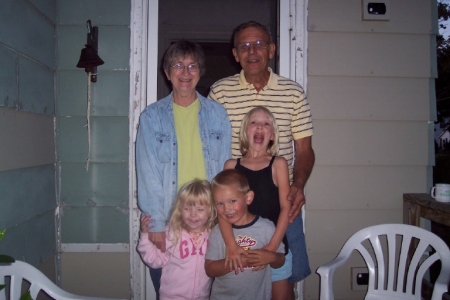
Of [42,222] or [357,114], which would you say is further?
[357,114]

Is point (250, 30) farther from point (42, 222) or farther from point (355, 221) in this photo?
point (42, 222)

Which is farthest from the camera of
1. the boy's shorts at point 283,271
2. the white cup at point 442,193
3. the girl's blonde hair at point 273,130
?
the white cup at point 442,193

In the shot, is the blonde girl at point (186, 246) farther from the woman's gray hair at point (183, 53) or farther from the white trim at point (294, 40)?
the white trim at point (294, 40)

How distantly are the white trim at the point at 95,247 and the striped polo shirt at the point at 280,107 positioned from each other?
1017 millimetres

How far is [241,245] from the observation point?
1571mm

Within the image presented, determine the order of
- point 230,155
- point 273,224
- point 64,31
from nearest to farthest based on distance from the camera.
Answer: point 273,224, point 230,155, point 64,31

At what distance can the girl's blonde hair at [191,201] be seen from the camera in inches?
62.7

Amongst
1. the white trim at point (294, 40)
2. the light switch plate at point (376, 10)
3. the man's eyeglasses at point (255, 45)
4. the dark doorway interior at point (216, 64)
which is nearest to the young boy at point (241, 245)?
the man's eyeglasses at point (255, 45)

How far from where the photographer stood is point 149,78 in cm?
231

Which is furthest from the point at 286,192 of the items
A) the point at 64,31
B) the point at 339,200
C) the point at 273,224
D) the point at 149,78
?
the point at 64,31

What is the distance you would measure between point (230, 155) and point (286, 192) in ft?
1.15

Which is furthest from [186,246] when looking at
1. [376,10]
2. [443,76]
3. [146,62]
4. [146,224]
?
[443,76]

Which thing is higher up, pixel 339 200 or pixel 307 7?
pixel 307 7

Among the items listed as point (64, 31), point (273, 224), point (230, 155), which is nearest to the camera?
point (273, 224)
